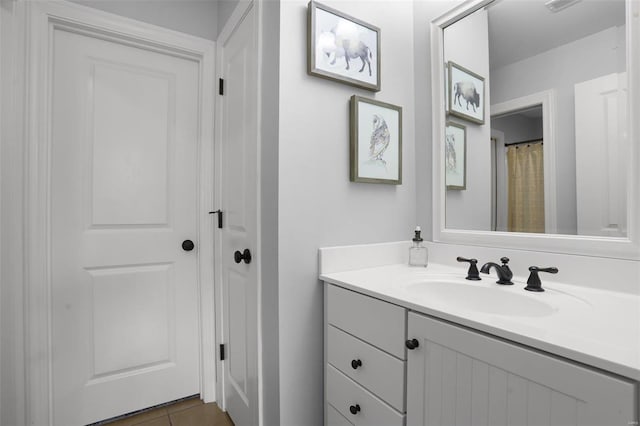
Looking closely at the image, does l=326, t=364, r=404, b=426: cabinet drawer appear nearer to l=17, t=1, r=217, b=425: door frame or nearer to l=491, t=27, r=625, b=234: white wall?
l=491, t=27, r=625, b=234: white wall

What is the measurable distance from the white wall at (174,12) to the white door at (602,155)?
5.94ft

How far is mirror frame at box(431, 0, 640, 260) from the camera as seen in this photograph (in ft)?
2.98

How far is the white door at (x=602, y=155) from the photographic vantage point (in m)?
0.94

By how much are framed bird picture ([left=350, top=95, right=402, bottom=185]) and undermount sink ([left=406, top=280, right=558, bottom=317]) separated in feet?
1.66

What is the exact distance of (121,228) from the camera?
1595 millimetres

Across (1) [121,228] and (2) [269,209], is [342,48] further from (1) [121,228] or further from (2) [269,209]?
(1) [121,228]

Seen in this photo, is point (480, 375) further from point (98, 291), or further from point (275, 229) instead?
point (98, 291)

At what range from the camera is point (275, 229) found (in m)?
1.15

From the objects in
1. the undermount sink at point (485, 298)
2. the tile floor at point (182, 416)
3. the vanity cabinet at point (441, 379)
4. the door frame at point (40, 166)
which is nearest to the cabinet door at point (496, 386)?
the vanity cabinet at point (441, 379)

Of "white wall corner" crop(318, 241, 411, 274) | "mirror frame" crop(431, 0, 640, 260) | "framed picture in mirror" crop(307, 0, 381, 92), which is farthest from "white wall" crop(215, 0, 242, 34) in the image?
"white wall corner" crop(318, 241, 411, 274)

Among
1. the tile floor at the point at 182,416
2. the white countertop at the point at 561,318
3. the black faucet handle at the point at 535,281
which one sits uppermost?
the black faucet handle at the point at 535,281

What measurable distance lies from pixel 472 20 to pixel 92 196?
1942mm

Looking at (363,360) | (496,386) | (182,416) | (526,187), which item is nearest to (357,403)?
(363,360)

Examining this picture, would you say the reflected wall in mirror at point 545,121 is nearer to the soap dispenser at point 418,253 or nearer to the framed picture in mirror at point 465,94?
the framed picture in mirror at point 465,94
